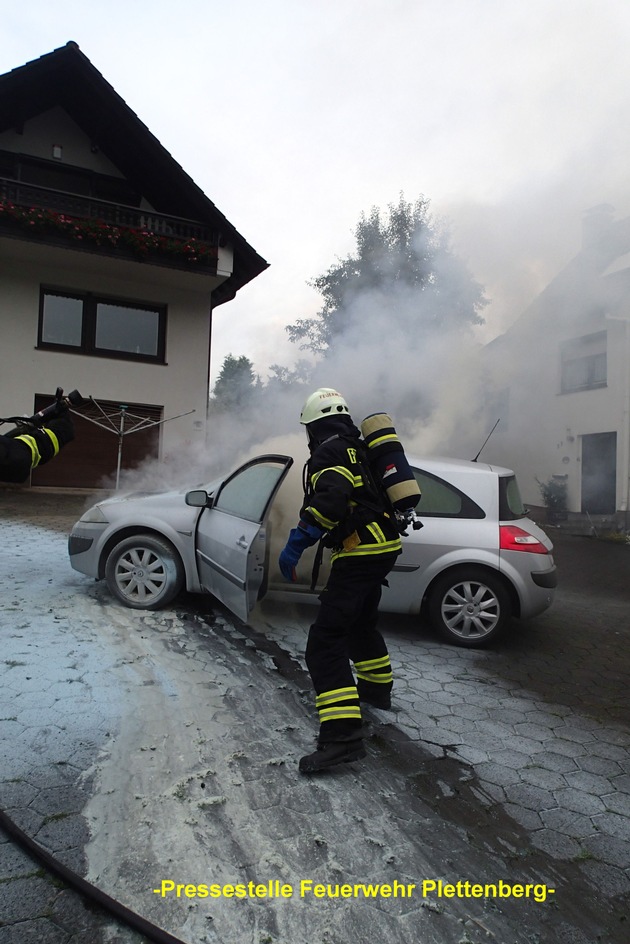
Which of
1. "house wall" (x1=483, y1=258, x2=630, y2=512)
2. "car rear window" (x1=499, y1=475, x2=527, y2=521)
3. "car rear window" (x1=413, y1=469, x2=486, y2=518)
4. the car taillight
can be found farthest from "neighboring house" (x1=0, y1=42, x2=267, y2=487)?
the car taillight

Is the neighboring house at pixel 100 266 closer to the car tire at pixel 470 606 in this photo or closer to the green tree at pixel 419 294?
Result: the green tree at pixel 419 294

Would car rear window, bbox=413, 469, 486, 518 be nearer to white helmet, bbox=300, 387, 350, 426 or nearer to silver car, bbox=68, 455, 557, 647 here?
silver car, bbox=68, 455, 557, 647

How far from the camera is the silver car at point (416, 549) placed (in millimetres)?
4371

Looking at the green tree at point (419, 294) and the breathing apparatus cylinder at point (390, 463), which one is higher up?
the green tree at point (419, 294)

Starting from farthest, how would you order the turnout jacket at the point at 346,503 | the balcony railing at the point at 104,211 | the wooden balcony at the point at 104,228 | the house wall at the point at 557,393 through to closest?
the balcony railing at the point at 104,211 < the wooden balcony at the point at 104,228 < the house wall at the point at 557,393 < the turnout jacket at the point at 346,503

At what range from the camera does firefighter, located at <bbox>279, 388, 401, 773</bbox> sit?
2.68 m

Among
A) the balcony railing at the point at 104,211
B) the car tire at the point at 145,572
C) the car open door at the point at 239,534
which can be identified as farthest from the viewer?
the balcony railing at the point at 104,211

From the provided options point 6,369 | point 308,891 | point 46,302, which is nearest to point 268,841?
point 308,891

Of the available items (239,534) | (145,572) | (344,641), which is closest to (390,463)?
(344,641)

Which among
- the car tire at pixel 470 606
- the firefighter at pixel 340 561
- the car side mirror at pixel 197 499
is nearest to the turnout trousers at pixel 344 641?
the firefighter at pixel 340 561

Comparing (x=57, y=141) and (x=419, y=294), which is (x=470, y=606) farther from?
(x=57, y=141)

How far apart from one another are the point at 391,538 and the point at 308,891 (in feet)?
5.08

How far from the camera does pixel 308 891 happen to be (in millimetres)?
1905

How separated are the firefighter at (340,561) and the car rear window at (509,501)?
1.90 m
